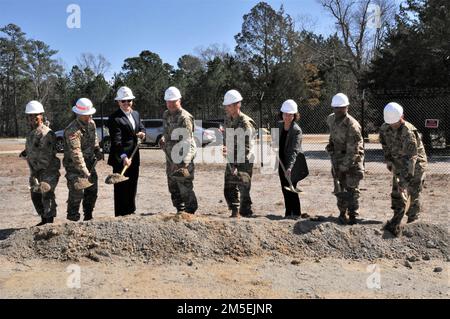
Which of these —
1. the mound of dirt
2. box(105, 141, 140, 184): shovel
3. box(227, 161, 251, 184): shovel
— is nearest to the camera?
the mound of dirt

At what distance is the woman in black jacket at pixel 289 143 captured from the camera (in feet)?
21.0

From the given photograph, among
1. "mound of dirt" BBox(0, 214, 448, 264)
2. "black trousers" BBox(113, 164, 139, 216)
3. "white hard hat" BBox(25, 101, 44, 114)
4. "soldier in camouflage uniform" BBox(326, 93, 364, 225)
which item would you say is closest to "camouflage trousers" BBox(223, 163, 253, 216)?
"mound of dirt" BBox(0, 214, 448, 264)

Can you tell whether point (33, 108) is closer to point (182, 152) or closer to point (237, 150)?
point (182, 152)

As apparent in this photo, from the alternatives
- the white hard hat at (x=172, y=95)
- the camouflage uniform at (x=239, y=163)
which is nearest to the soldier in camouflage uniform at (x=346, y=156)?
the camouflage uniform at (x=239, y=163)

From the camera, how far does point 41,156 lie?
6.31 meters

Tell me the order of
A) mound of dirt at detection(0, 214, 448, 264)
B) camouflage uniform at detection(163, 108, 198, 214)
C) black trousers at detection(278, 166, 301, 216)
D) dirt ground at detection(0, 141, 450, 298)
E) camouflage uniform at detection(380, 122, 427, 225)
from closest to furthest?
dirt ground at detection(0, 141, 450, 298), mound of dirt at detection(0, 214, 448, 264), camouflage uniform at detection(380, 122, 427, 225), camouflage uniform at detection(163, 108, 198, 214), black trousers at detection(278, 166, 301, 216)

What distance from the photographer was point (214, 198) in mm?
9688

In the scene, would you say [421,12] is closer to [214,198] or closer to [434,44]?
[434,44]

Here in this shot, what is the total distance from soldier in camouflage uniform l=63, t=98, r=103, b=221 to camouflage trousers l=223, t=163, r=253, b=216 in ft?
6.19

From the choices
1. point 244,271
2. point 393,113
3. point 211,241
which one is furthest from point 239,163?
point 393,113

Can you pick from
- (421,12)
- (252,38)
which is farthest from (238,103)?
(252,38)

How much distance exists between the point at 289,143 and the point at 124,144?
2.32 meters

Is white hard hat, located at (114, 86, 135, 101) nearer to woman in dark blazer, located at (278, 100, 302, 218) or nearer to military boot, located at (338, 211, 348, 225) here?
woman in dark blazer, located at (278, 100, 302, 218)

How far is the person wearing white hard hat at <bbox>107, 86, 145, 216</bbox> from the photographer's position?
6.40 m
